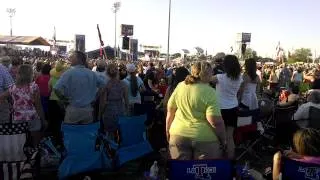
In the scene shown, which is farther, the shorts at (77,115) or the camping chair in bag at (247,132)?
the camping chair in bag at (247,132)

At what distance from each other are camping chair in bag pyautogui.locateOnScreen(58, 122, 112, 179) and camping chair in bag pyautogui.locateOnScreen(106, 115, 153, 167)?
652 mm

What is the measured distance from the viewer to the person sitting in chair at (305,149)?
3963 mm

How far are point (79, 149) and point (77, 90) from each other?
82cm

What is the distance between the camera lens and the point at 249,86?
24.1 ft

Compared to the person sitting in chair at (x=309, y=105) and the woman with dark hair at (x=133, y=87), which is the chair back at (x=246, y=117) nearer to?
the person sitting in chair at (x=309, y=105)

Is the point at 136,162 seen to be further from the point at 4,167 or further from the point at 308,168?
the point at 308,168

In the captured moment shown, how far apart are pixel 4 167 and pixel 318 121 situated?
432cm

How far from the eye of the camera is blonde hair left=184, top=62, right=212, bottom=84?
15.6ft

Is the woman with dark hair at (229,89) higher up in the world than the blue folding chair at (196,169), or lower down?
higher up

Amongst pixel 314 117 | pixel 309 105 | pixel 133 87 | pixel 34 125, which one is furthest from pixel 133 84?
pixel 314 117

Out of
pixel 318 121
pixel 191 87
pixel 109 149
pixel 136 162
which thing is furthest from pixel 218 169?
pixel 136 162

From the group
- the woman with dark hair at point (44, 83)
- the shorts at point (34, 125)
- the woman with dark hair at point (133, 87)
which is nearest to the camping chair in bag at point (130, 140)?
the shorts at point (34, 125)

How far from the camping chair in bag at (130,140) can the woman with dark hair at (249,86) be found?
5.21 feet

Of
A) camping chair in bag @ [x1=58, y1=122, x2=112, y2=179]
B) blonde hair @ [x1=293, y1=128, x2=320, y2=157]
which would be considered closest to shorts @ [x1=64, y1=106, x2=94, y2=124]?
camping chair in bag @ [x1=58, y1=122, x2=112, y2=179]
